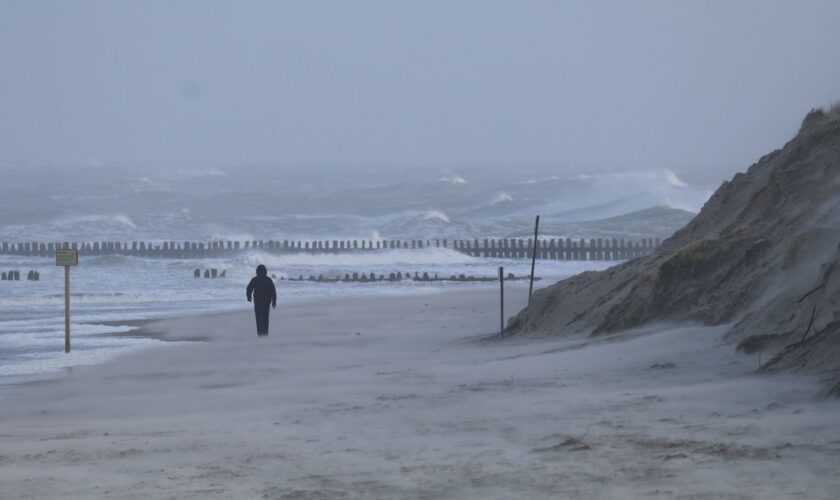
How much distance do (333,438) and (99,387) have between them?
569cm

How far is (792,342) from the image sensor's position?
10.0 metres

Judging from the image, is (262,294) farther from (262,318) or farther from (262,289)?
(262,318)

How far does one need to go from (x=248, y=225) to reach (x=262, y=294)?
60.2 metres

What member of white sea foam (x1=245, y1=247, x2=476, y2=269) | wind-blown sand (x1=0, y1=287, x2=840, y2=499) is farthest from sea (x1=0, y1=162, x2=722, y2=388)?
wind-blown sand (x1=0, y1=287, x2=840, y2=499)

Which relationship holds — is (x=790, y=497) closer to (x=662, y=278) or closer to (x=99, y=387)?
(x=662, y=278)

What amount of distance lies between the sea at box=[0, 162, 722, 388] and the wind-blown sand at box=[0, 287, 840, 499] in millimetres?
3734

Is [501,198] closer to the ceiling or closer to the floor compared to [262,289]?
closer to the ceiling

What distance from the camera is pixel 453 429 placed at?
8.33m

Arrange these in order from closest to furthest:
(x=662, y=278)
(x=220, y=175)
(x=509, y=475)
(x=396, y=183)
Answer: (x=509, y=475)
(x=662, y=278)
(x=396, y=183)
(x=220, y=175)

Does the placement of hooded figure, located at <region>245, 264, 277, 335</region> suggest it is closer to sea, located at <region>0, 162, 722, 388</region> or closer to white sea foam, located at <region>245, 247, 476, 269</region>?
sea, located at <region>0, 162, 722, 388</region>

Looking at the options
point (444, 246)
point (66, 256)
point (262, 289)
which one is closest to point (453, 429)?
point (66, 256)

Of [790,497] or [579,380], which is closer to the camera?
[790,497]

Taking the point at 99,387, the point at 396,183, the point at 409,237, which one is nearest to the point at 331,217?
the point at 409,237

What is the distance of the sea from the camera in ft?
83.9
